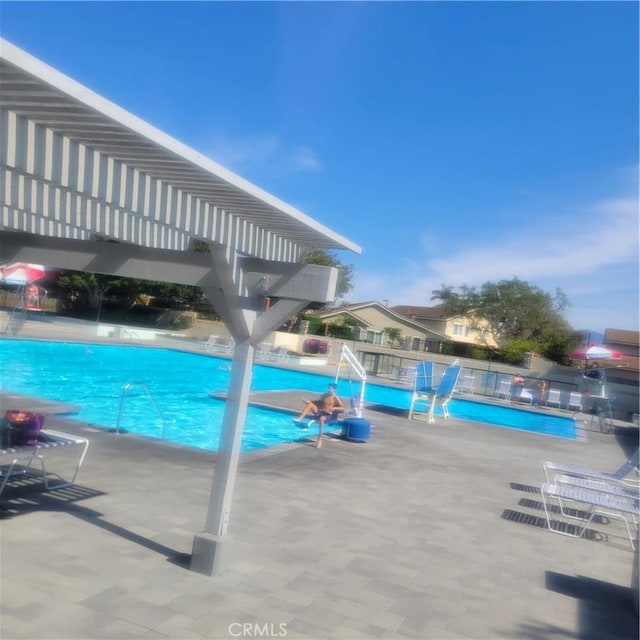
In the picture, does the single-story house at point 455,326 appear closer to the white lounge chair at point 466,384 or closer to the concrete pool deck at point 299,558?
the white lounge chair at point 466,384

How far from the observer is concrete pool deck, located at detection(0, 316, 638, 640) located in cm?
412

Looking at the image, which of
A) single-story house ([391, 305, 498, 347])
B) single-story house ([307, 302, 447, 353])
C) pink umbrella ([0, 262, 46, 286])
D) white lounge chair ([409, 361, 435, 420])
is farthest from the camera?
single-story house ([391, 305, 498, 347])

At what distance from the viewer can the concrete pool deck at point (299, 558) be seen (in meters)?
4.12

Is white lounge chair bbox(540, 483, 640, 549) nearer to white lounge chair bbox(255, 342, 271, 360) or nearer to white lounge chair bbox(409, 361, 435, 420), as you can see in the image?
white lounge chair bbox(409, 361, 435, 420)

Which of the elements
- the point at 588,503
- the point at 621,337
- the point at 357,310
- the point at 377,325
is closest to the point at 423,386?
the point at 588,503

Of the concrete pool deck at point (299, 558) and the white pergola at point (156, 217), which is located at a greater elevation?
the white pergola at point (156, 217)

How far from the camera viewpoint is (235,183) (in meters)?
3.79

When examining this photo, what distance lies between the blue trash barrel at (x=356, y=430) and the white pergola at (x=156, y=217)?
6.28 m

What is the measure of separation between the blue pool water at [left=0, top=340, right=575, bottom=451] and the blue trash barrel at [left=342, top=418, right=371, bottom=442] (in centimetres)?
175

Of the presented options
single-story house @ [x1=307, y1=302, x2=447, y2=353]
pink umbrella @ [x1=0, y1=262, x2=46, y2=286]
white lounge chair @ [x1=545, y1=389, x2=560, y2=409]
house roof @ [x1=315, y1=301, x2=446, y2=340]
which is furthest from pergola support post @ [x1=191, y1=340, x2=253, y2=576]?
house roof @ [x1=315, y1=301, x2=446, y2=340]

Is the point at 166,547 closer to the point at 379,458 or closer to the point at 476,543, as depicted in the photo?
the point at 476,543

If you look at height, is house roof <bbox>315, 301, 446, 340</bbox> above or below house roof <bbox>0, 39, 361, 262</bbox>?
above
